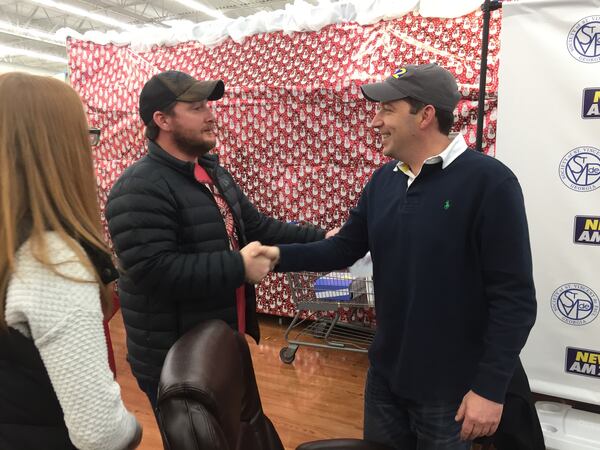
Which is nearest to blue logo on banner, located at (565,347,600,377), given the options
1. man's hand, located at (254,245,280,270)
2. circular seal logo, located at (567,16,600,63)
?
circular seal logo, located at (567,16,600,63)

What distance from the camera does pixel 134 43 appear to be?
5.02 m

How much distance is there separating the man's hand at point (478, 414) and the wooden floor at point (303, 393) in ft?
5.11

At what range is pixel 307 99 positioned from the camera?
4105 millimetres

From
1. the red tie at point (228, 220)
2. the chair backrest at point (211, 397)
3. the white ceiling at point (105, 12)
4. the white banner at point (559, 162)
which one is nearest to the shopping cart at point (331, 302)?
the white banner at point (559, 162)

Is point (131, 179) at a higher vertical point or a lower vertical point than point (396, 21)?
lower

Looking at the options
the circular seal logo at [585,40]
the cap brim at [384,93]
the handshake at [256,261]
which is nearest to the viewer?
the cap brim at [384,93]

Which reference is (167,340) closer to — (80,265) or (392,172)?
(80,265)

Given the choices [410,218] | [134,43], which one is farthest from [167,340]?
[134,43]

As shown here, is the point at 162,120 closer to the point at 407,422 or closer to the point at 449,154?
the point at 449,154

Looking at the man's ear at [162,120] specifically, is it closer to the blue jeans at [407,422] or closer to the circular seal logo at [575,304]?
the blue jeans at [407,422]

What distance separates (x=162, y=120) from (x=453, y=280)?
4.03 feet

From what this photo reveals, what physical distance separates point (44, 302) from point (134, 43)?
15.7 ft

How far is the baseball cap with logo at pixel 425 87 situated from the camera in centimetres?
156

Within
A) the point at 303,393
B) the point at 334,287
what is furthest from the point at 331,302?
the point at 303,393
